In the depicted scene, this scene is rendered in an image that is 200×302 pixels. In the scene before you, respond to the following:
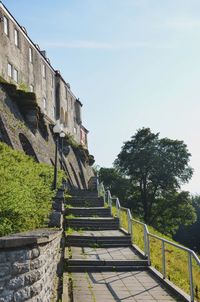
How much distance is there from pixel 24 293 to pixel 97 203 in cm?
1603

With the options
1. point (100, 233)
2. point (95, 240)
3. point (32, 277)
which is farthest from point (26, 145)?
point (32, 277)

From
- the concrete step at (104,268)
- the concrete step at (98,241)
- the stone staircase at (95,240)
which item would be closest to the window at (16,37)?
the stone staircase at (95,240)

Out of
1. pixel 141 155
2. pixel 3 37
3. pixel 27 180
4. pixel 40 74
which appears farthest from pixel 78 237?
pixel 141 155

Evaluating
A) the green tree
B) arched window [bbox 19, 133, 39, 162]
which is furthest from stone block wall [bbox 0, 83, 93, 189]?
the green tree

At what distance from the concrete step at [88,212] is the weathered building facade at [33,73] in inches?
447

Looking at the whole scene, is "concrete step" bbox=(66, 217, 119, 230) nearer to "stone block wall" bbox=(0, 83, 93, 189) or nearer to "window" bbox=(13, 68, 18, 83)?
"stone block wall" bbox=(0, 83, 93, 189)

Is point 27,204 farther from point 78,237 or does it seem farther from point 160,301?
point 78,237

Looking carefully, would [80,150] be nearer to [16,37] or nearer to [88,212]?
[16,37]

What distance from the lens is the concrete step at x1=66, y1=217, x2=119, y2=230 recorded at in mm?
17000

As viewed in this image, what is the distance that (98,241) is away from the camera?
14.6 m

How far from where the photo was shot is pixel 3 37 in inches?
1053

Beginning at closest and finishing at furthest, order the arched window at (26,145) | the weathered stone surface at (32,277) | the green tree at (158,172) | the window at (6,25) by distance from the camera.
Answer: the weathered stone surface at (32,277), the arched window at (26,145), the window at (6,25), the green tree at (158,172)

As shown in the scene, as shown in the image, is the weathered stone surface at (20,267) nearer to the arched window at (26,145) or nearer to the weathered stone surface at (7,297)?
the weathered stone surface at (7,297)

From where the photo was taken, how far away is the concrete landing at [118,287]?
8.68 metres
